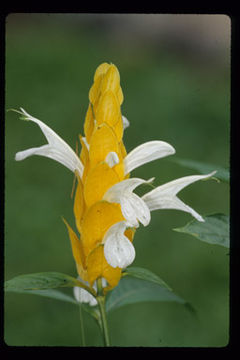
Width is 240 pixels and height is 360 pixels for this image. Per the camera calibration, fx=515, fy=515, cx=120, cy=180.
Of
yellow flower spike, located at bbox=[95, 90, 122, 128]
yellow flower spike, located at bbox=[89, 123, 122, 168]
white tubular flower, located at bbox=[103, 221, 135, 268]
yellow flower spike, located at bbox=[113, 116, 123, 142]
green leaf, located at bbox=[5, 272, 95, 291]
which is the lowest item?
green leaf, located at bbox=[5, 272, 95, 291]

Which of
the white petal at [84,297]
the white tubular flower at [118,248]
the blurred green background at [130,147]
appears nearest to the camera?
the white tubular flower at [118,248]

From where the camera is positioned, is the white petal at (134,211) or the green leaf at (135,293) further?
the green leaf at (135,293)

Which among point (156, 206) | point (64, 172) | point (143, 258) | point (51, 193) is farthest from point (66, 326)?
point (156, 206)

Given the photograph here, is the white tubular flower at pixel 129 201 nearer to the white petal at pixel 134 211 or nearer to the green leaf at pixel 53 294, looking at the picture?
the white petal at pixel 134 211

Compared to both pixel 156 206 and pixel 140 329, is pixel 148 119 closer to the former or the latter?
pixel 140 329

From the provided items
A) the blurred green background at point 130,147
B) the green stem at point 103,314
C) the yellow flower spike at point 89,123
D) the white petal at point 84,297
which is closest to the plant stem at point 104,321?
the green stem at point 103,314

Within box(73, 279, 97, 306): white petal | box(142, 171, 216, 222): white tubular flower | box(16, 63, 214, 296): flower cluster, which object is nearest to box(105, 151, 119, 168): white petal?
box(16, 63, 214, 296): flower cluster

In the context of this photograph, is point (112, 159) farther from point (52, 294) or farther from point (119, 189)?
point (52, 294)

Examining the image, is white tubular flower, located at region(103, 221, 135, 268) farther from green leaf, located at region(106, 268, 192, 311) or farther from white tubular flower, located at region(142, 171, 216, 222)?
green leaf, located at region(106, 268, 192, 311)
